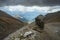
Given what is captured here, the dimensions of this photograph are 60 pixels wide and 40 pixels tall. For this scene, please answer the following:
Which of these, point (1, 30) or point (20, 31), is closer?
point (1, 30)

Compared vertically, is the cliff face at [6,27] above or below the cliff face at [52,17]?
below

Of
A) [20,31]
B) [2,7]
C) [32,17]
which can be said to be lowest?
[20,31]

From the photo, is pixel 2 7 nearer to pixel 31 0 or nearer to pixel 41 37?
pixel 31 0

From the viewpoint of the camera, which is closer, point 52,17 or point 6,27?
point 6,27

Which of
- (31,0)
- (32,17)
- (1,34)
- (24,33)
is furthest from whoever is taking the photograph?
(31,0)

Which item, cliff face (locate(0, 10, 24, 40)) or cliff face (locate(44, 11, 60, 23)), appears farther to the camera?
cliff face (locate(44, 11, 60, 23))

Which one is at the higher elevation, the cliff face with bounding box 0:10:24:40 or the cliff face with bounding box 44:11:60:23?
the cliff face with bounding box 44:11:60:23

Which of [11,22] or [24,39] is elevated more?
[11,22]

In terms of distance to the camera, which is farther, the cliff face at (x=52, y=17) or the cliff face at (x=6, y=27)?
the cliff face at (x=52, y=17)

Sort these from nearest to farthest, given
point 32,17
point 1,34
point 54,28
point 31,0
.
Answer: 1. point 1,34
2. point 54,28
3. point 32,17
4. point 31,0

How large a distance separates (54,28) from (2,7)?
131 centimetres

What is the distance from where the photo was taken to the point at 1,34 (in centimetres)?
240

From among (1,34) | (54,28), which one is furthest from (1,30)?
(54,28)

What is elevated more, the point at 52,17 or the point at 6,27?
the point at 52,17
